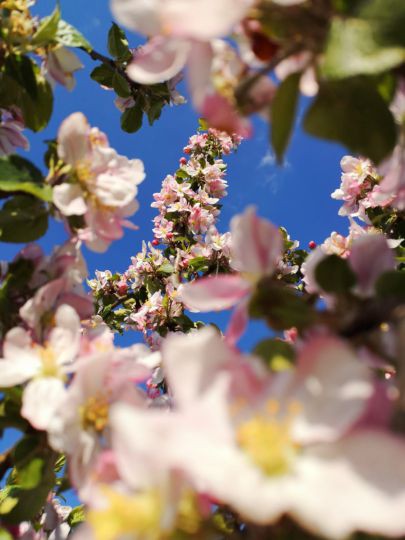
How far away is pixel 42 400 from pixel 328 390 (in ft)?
1.72

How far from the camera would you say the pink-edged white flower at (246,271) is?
68cm

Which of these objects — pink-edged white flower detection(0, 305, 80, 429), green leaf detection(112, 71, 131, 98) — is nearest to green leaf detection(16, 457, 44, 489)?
pink-edged white flower detection(0, 305, 80, 429)

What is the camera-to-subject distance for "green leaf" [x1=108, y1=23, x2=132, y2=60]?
7.20 ft

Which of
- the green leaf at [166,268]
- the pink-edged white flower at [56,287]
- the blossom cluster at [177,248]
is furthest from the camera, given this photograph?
the green leaf at [166,268]

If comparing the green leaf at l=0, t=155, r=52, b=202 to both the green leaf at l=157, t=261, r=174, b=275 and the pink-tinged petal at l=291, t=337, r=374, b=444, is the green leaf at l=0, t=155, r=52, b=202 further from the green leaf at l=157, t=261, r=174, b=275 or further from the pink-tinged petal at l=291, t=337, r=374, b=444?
the green leaf at l=157, t=261, r=174, b=275

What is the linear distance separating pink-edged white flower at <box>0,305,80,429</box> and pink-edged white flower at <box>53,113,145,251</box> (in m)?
0.21

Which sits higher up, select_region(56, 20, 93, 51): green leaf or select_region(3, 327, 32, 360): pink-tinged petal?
select_region(56, 20, 93, 51): green leaf

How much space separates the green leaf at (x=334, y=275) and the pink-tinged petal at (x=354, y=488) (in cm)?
26

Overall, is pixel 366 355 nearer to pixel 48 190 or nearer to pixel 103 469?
pixel 103 469

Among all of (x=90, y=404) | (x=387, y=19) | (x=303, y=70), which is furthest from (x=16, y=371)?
(x=387, y=19)

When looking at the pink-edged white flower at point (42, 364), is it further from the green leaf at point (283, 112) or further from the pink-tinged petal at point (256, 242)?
the green leaf at point (283, 112)

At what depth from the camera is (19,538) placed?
44.8 inches

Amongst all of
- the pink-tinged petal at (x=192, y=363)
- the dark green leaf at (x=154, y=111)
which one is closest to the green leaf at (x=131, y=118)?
the dark green leaf at (x=154, y=111)

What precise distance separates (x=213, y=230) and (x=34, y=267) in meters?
2.46
